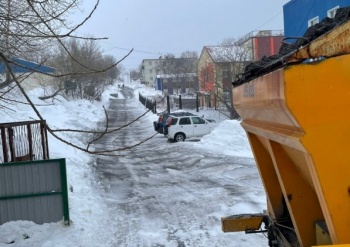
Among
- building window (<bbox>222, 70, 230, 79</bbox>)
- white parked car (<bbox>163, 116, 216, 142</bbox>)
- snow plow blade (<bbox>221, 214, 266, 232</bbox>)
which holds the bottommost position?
white parked car (<bbox>163, 116, 216, 142</bbox>)

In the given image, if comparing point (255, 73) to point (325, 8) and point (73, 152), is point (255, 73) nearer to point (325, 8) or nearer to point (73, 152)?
point (73, 152)

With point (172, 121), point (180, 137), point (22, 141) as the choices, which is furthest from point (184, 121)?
point (22, 141)

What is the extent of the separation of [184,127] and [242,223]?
1961 cm

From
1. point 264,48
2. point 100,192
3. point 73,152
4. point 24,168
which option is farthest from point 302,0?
point 264,48

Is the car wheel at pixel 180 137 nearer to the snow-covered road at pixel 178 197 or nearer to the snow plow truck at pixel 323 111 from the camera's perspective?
the snow-covered road at pixel 178 197

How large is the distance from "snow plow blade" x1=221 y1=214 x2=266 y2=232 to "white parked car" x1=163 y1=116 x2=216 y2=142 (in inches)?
755

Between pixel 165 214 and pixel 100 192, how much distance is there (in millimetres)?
3145

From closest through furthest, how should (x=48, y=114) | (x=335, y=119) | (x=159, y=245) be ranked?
(x=335, y=119) → (x=159, y=245) → (x=48, y=114)

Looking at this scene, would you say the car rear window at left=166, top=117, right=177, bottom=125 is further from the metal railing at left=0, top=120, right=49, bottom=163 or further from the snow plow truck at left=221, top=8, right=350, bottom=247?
the snow plow truck at left=221, top=8, right=350, bottom=247

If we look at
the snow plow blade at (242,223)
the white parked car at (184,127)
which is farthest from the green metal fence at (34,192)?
the white parked car at (184,127)

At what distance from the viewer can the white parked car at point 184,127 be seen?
76.7 feet

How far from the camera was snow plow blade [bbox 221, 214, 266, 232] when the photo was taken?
160 inches

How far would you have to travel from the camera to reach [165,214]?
862 centimetres

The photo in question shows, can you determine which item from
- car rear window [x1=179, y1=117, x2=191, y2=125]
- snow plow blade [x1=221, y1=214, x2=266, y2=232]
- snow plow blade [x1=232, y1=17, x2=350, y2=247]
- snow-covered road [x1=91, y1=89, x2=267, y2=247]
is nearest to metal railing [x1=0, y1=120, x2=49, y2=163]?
snow-covered road [x1=91, y1=89, x2=267, y2=247]
